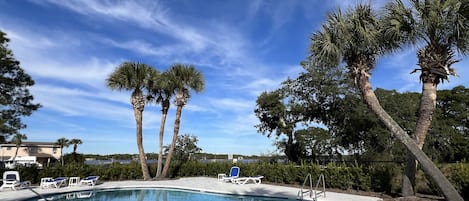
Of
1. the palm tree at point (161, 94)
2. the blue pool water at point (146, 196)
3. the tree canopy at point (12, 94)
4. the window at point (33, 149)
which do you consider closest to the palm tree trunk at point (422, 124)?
the blue pool water at point (146, 196)

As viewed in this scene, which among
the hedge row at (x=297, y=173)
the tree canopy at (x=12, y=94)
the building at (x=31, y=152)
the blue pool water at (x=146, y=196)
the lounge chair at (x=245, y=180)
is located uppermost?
the tree canopy at (x=12, y=94)

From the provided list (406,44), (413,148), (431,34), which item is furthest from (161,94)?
(431,34)

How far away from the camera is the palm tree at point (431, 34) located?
856 cm

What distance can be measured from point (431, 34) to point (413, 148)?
327 centimetres

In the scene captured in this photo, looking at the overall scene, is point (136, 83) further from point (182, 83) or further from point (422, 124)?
point (422, 124)

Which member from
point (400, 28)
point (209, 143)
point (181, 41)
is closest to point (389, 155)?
point (400, 28)

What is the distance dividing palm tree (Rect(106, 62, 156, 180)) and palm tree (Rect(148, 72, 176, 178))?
52cm

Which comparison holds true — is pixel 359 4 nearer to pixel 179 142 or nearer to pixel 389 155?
pixel 389 155

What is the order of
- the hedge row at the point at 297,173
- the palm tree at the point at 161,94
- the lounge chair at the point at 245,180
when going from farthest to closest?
the palm tree at the point at 161,94 < the lounge chair at the point at 245,180 < the hedge row at the point at 297,173

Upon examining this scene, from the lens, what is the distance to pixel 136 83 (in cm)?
1727

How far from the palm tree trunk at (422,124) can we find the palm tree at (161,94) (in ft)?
40.9

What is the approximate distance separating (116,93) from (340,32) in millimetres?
12502

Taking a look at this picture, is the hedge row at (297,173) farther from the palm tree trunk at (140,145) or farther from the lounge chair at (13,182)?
the lounge chair at (13,182)

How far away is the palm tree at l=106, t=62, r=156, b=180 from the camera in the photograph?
17.0 m
